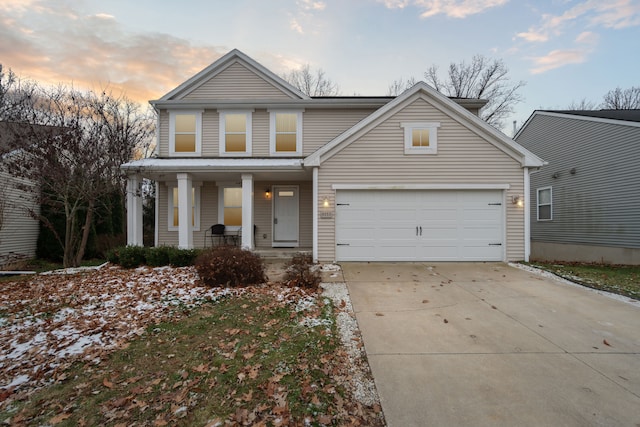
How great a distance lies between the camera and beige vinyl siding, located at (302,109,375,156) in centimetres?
1173

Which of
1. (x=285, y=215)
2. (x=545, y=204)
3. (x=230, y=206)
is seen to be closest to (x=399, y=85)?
(x=545, y=204)

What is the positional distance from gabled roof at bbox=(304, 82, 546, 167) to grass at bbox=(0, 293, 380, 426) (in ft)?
→ 19.8

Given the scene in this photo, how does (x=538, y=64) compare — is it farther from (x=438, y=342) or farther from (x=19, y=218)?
(x=19, y=218)

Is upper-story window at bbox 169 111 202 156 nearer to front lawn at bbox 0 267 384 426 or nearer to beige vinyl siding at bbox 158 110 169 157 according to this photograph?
beige vinyl siding at bbox 158 110 169 157

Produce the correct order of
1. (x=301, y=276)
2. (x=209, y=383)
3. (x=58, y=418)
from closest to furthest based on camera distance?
(x=58, y=418), (x=209, y=383), (x=301, y=276)

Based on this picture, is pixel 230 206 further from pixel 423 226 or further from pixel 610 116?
pixel 610 116

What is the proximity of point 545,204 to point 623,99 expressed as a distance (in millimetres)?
22245

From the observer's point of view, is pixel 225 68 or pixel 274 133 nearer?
pixel 274 133

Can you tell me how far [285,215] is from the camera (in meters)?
11.7

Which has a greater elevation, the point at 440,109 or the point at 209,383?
the point at 440,109

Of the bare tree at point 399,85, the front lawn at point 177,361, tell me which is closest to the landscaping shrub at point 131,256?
the front lawn at point 177,361

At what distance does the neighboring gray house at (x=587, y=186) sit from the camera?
10.7 m

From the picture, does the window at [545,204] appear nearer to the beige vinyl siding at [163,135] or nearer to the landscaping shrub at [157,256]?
the landscaping shrub at [157,256]

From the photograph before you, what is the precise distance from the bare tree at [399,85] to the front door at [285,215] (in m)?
16.9
